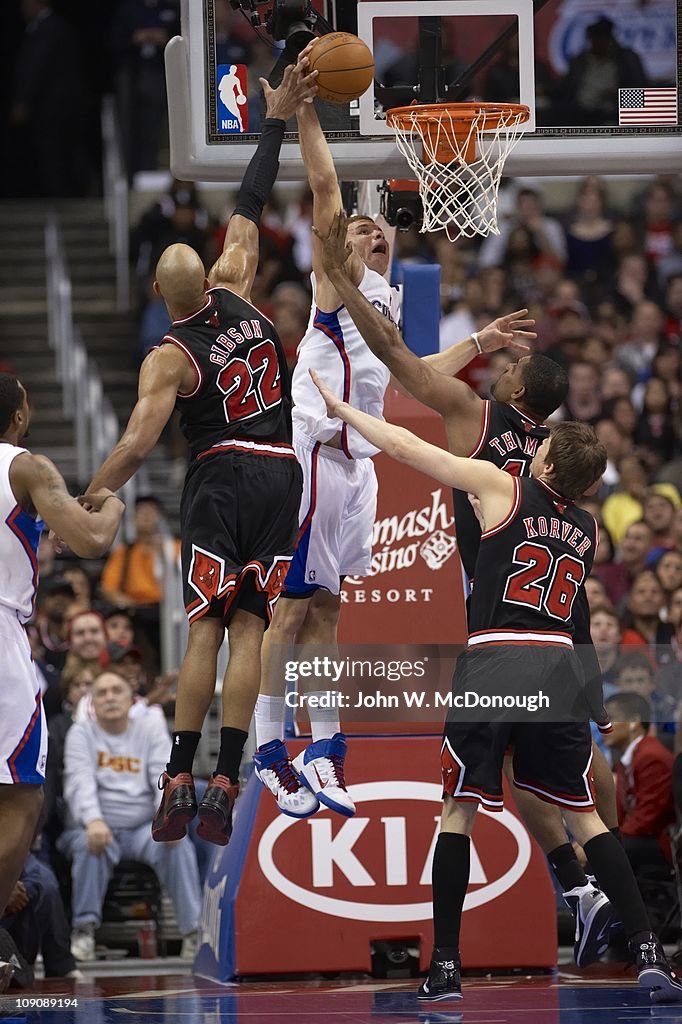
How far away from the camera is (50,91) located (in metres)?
21.0

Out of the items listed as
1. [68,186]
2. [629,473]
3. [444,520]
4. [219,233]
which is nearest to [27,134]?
[68,186]

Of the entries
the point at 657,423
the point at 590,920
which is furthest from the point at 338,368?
the point at 657,423

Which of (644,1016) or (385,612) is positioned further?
(385,612)

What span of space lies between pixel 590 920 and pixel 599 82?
18.2 ft

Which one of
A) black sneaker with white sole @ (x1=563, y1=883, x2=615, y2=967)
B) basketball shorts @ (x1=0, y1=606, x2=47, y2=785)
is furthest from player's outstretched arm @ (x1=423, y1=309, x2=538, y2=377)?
black sneaker with white sole @ (x1=563, y1=883, x2=615, y2=967)

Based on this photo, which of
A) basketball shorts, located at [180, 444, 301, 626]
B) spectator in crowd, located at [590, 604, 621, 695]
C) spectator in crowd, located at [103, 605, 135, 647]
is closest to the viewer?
basketball shorts, located at [180, 444, 301, 626]

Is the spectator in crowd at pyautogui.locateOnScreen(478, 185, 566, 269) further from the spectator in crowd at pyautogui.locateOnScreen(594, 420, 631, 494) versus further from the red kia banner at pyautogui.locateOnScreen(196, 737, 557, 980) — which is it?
the red kia banner at pyautogui.locateOnScreen(196, 737, 557, 980)

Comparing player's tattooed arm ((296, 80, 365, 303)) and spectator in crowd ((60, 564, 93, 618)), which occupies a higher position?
player's tattooed arm ((296, 80, 365, 303))

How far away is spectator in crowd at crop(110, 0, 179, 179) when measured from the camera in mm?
20078

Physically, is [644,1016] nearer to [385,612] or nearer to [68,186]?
[385,612]

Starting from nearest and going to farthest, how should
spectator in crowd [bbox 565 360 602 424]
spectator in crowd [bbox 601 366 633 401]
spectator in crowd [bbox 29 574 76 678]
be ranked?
spectator in crowd [bbox 29 574 76 678] < spectator in crowd [bbox 565 360 602 424] < spectator in crowd [bbox 601 366 633 401]

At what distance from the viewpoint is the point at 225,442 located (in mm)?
8500

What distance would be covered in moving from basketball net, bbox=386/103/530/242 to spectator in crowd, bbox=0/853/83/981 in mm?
4464

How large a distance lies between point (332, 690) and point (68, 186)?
14.7 metres
